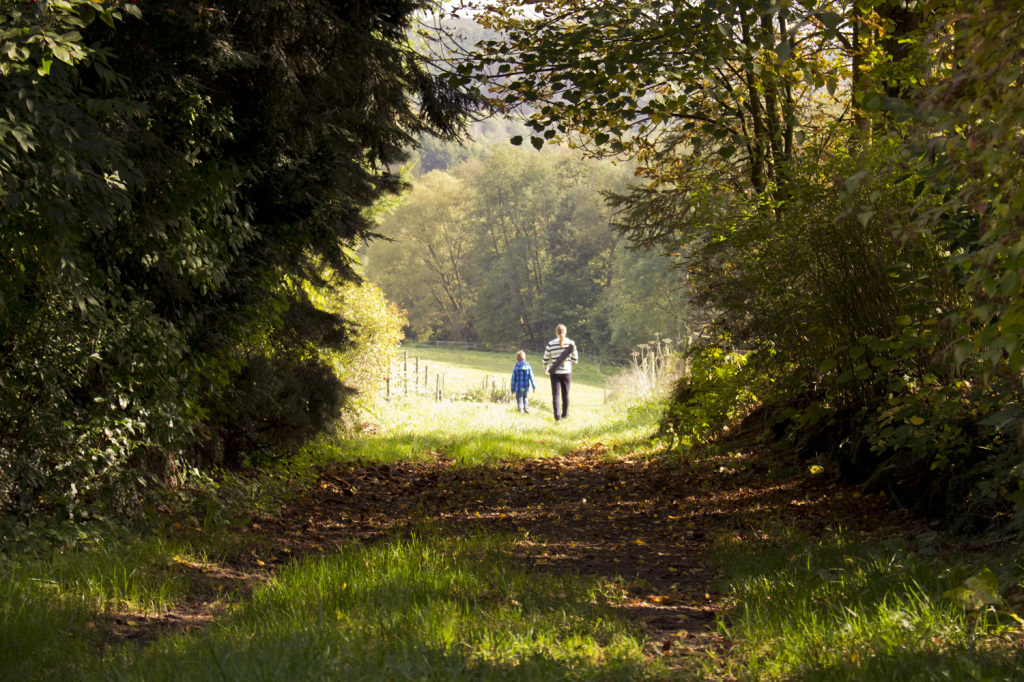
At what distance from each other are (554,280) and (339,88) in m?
51.9

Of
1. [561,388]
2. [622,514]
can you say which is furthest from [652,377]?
[622,514]

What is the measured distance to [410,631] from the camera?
3.46m

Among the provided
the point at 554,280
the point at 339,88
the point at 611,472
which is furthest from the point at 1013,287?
the point at 554,280

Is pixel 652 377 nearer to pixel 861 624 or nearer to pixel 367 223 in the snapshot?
pixel 367 223

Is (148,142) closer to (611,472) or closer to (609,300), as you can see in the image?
(611,472)

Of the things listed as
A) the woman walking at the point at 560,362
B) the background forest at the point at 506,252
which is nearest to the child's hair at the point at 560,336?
the woman walking at the point at 560,362

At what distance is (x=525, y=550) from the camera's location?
540 cm

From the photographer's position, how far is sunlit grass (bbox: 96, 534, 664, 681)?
2986 millimetres

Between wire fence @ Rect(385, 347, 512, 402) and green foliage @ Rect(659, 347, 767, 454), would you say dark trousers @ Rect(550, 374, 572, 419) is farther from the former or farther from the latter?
green foliage @ Rect(659, 347, 767, 454)

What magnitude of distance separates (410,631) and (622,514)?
376cm

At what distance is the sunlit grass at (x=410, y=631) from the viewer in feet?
9.80

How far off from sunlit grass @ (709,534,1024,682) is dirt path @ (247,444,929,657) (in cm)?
23

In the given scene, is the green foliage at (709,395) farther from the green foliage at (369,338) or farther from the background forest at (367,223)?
the green foliage at (369,338)

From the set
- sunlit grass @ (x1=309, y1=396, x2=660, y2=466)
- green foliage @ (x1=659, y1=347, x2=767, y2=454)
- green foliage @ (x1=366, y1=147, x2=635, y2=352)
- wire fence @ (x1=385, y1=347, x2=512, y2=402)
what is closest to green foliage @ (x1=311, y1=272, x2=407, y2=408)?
sunlit grass @ (x1=309, y1=396, x2=660, y2=466)
